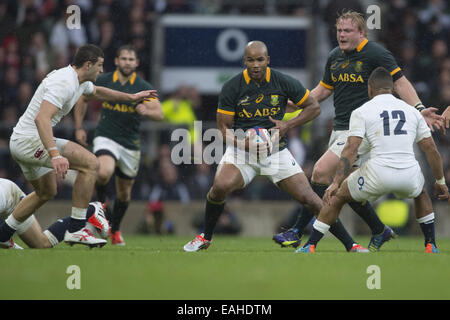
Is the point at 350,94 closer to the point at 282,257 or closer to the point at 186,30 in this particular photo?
the point at 282,257

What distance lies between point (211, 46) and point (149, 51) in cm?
120

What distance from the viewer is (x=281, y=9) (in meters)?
16.4

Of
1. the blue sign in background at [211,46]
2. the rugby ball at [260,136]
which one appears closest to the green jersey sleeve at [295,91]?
the rugby ball at [260,136]

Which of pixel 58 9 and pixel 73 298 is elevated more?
pixel 58 9

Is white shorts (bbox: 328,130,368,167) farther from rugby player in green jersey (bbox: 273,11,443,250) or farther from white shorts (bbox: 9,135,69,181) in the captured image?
white shorts (bbox: 9,135,69,181)

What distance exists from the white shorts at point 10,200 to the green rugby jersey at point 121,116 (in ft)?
7.47

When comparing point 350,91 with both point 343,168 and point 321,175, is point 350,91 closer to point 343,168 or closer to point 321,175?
point 321,175

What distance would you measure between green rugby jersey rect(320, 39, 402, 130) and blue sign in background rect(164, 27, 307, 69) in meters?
5.78

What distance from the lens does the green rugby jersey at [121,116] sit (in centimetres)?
1041

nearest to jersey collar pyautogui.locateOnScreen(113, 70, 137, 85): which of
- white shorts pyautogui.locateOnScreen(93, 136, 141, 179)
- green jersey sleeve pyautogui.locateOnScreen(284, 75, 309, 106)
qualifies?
white shorts pyautogui.locateOnScreen(93, 136, 141, 179)

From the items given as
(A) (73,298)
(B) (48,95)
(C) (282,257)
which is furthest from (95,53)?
(A) (73,298)
